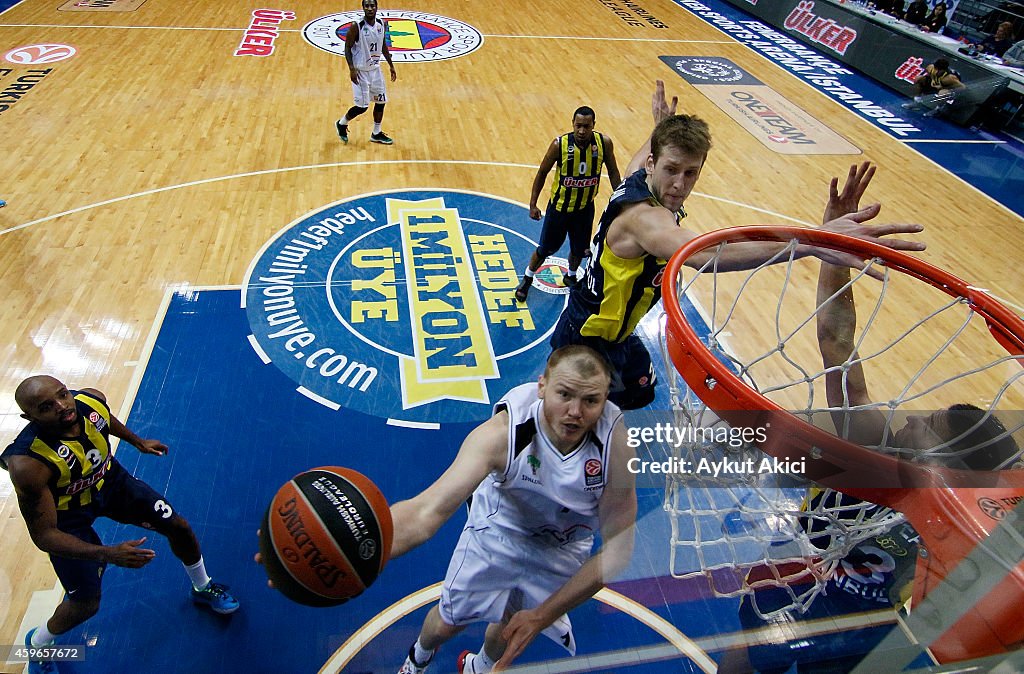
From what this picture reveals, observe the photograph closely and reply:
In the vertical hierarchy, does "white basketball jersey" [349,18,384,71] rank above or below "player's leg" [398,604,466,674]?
above

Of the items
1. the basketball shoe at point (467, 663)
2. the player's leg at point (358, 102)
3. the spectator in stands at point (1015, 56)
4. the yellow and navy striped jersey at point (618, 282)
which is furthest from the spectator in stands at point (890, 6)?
the basketball shoe at point (467, 663)

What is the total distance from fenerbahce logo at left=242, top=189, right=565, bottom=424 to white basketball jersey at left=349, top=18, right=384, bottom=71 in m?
1.93

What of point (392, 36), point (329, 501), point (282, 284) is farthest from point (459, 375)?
point (392, 36)

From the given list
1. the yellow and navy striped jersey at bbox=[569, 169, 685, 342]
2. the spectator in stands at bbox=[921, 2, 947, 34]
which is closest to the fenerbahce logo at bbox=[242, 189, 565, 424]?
the yellow and navy striped jersey at bbox=[569, 169, 685, 342]

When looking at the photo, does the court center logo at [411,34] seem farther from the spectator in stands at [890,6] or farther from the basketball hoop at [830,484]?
the basketball hoop at [830,484]

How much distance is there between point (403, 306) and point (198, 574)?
2.99 m

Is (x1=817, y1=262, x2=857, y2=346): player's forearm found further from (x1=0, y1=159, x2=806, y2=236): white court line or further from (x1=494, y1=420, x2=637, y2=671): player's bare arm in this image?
(x1=0, y1=159, x2=806, y2=236): white court line

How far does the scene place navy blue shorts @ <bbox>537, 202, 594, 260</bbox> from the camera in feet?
19.5

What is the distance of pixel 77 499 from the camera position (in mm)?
3174

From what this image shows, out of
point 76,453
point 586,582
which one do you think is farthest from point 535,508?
point 76,453

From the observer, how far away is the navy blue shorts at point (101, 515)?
125 inches

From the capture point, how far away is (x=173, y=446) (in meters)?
4.56

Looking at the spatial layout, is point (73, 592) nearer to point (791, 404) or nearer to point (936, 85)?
point (791, 404)

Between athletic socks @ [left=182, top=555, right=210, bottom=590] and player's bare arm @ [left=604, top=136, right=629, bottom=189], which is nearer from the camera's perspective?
athletic socks @ [left=182, top=555, right=210, bottom=590]
